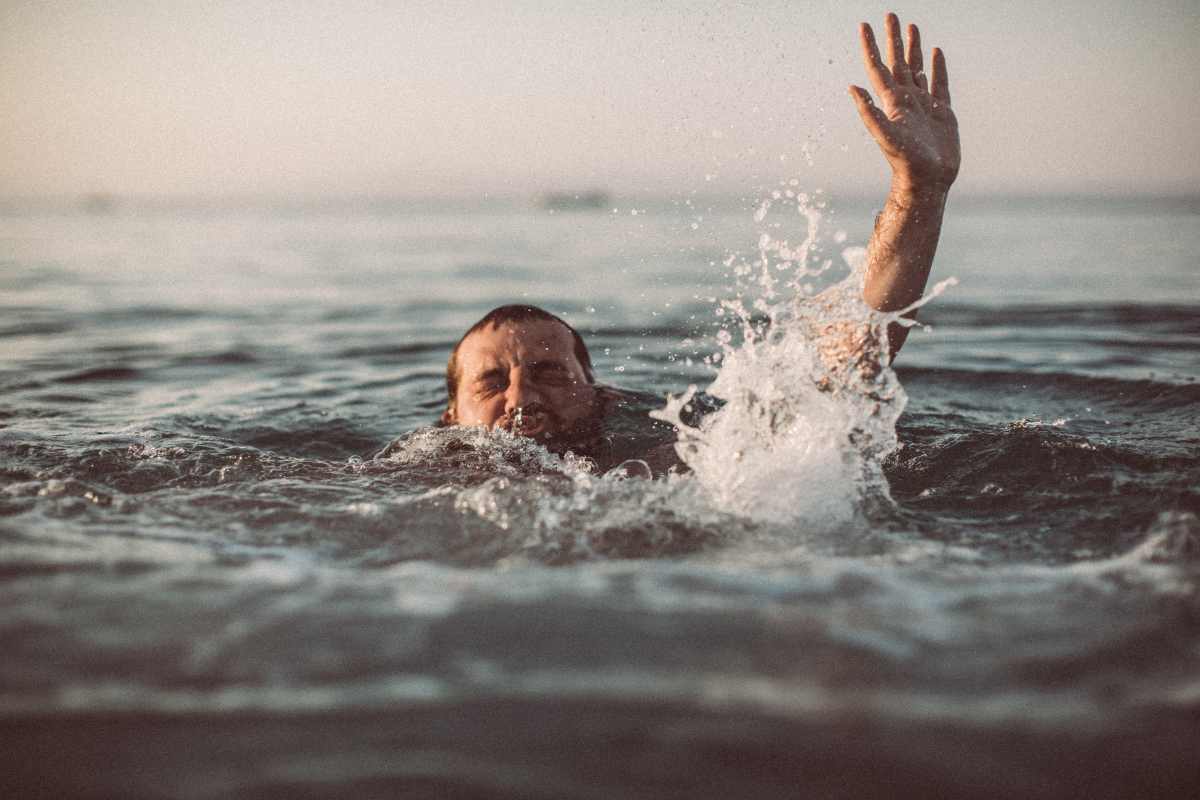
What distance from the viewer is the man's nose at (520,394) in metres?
4.20

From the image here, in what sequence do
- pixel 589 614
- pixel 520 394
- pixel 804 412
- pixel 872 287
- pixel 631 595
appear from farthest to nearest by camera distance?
pixel 520 394 → pixel 872 287 → pixel 804 412 → pixel 631 595 → pixel 589 614

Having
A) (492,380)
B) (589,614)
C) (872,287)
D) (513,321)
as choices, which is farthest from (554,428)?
(589,614)

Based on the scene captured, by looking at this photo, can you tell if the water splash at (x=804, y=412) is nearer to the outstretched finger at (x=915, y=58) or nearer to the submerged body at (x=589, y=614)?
the submerged body at (x=589, y=614)

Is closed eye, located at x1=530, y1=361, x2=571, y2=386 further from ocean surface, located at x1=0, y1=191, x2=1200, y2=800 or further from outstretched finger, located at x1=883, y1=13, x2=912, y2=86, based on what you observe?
outstretched finger, located at x1=883, y1=13, x2=912, y2=86

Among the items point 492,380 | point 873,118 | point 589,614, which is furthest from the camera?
point 492,380

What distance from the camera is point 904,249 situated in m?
3.89

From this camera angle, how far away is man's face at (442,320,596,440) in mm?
4234

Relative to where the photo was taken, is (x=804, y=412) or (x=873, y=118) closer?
(x=804, y=412)

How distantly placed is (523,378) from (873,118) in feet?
5.74

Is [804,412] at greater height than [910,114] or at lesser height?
lesser

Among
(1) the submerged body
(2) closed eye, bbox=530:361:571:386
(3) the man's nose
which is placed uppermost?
(2) closed eye, bbox=530:361:571:386

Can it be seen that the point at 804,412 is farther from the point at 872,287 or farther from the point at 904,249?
the point at 904,249

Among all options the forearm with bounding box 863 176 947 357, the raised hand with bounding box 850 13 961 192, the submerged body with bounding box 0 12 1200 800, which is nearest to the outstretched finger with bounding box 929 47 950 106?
the raised hand with bounding box 850 13 961 192

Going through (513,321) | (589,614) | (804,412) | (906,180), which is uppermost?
(906,180)
